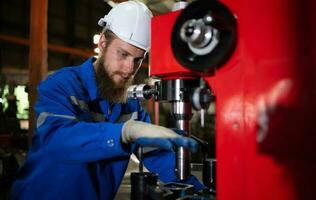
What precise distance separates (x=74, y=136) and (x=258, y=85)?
48 centimetres

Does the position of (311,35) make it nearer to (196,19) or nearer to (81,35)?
(196,19)

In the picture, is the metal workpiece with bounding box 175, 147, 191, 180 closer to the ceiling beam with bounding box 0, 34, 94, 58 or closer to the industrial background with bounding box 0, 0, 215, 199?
the industrial background with bounding box 0, 0, 215, 199

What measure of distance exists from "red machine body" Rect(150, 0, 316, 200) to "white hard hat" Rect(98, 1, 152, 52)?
605 mm

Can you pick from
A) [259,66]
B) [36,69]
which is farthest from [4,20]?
[259,66]

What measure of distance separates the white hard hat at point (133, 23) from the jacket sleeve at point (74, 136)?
415mm

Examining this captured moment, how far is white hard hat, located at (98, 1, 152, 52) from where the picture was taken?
1.23 m

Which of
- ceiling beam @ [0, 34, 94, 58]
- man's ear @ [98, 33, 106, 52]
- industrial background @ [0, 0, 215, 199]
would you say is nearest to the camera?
man's ear @ [98, 33, 106, 52]

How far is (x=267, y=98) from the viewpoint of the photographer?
60cm

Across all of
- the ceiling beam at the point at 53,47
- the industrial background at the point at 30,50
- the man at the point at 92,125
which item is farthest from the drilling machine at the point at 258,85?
the ceiling beam at the point at 53,47

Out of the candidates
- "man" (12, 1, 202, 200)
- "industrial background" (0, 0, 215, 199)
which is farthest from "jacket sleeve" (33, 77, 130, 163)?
"industrial background" (0, 0, 215, 199)

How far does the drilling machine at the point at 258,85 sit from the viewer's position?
580 millimetres

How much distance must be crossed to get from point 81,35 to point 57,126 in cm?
818

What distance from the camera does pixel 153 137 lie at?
2.35 feet

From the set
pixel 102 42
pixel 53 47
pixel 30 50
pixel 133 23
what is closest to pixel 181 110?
pixel 133 23
